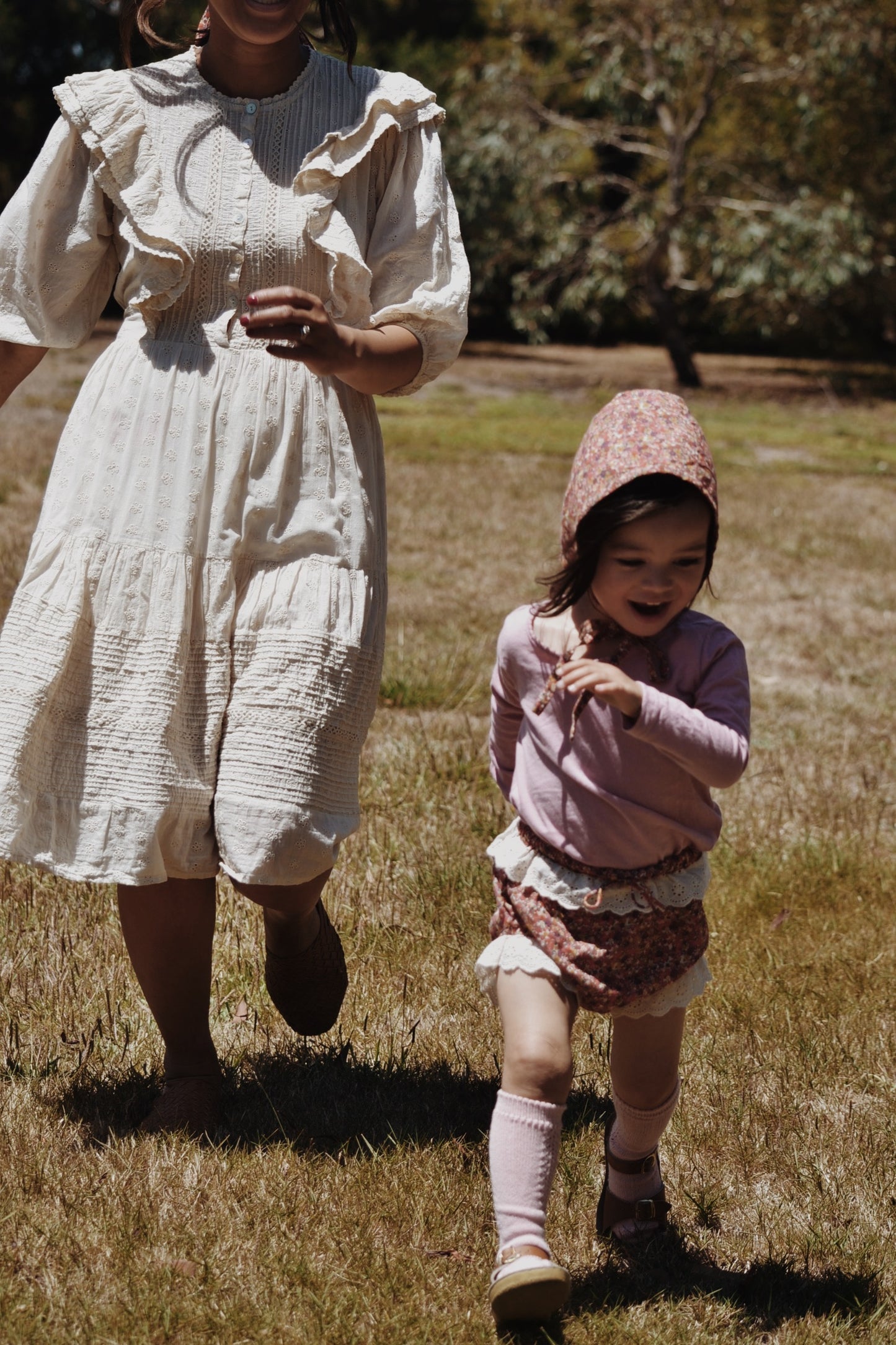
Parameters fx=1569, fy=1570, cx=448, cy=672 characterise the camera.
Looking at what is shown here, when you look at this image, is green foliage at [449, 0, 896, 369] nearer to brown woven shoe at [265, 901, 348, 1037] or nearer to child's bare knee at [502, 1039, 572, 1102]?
brown woven shoe at [265, 901, 348, 1037]

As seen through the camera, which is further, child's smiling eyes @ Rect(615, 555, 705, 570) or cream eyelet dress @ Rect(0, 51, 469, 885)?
cream eyelet dress @ Rect(0, 51, 469, 885)

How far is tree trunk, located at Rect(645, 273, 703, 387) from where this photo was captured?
23266mm

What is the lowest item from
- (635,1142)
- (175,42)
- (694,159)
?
(635,1142)

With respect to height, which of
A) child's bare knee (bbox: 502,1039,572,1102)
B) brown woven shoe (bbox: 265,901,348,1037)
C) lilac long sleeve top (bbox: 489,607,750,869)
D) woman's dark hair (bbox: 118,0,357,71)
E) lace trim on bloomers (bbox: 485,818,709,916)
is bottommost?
brown woven shoe (bbox: 265,901,348,1037)

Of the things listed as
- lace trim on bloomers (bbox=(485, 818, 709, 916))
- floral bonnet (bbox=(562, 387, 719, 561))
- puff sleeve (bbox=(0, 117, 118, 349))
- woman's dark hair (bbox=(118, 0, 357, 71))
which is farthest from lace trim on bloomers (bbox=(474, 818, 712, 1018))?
woman's dark hair (bbox=(118, 0, 357, 71))

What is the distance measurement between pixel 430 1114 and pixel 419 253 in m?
1.62

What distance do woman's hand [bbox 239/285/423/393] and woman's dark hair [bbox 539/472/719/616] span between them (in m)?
0.49

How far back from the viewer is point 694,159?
26000mm

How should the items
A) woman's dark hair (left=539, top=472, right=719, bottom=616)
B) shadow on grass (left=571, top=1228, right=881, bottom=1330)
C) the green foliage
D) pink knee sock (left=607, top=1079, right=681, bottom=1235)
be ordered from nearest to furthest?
woman's dark hair (left=539, top=472, right=719, bottom=616)
shadow on grass (left=571, top=1228, right=881, bottom=1330)
pink knee sock (left=607, top=1079, right=681, bottom=1235)
the green foliage

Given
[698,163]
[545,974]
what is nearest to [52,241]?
[545,974]

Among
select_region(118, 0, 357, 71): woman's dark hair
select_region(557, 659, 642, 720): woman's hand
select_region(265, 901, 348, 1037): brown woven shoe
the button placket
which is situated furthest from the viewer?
select_region(265, 901, 348, 1037): brown woven shoe

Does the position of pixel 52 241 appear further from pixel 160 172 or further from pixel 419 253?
pixel 419 253

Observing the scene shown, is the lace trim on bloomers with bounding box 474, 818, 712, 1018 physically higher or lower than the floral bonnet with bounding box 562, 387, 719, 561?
lower

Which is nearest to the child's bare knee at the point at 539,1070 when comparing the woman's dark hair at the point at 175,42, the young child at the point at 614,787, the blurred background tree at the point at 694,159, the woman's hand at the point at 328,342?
the young child at the point at 614,787
